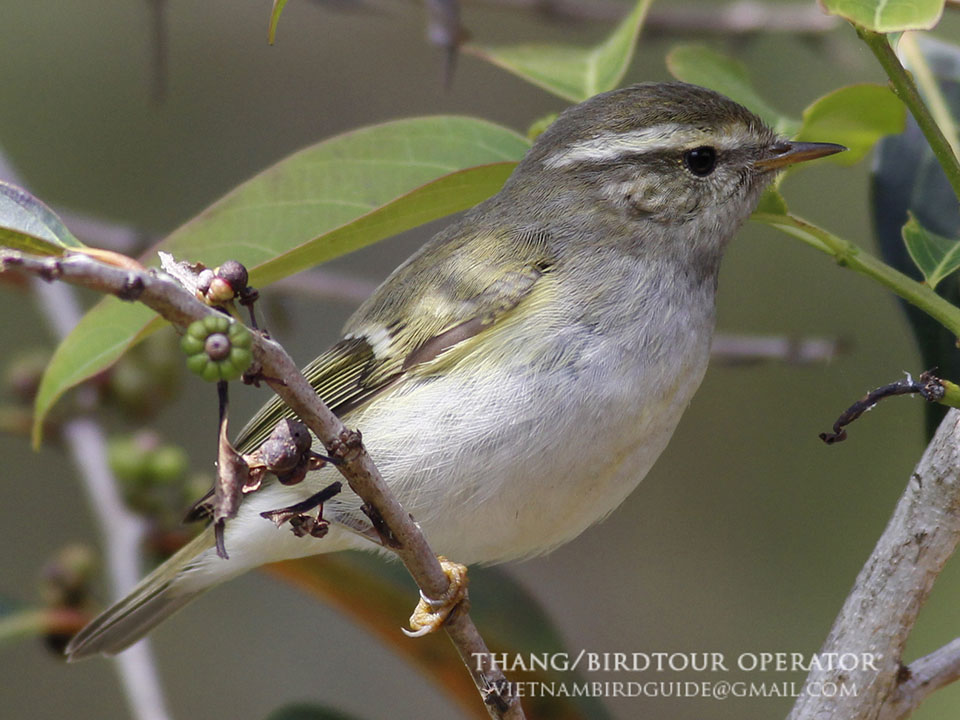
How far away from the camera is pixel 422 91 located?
6.33 metres

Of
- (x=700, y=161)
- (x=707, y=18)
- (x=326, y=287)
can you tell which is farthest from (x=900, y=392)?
(x=707, y=18)

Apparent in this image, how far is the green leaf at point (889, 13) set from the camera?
154 centimetres

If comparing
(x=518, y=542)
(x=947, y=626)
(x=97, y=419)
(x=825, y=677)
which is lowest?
(x=947, y=626)

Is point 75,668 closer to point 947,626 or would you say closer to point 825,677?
point 947,626

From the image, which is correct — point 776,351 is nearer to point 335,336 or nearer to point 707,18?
point 707,18

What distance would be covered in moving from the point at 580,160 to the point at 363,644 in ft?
12.0

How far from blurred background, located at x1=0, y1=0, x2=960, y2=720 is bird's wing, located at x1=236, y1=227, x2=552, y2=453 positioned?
55.3 inches

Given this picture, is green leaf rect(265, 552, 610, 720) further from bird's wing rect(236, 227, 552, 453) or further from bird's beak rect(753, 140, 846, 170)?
bird's beak rect(753, 140, 846, 170)

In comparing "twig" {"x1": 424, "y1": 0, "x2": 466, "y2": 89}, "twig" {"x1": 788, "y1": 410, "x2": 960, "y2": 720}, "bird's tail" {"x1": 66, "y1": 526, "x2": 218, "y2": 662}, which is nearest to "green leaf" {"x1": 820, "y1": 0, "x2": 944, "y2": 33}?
"twig" {"x1": 788, "y1": 410, "x2": 960, "y2": 720}

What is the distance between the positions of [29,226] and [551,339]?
110cm

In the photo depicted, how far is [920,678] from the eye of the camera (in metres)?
1.76

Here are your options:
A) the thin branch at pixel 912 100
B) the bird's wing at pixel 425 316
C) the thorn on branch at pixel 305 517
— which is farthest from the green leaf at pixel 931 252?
the thorn on branch at pixel 305 517

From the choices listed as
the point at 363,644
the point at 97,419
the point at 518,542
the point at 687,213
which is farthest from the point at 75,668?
the point at 687,213

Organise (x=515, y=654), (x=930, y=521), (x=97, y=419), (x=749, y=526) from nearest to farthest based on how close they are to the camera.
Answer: (x=930, y=521), (x=515, y=654), (x=97, y=419), (x=749, y=526)
